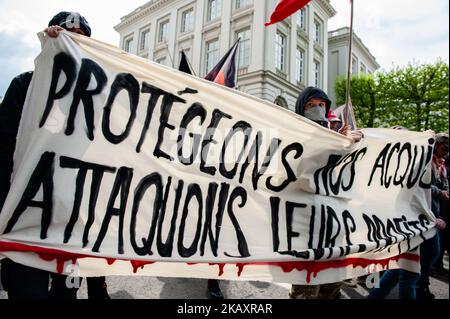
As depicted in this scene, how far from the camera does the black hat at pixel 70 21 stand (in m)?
1.68

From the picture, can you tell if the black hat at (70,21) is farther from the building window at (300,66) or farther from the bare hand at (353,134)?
the building window at (300,66)

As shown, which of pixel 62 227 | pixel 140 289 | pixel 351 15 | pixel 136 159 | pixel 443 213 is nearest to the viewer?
pixel 62 227

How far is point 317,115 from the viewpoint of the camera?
2.45m

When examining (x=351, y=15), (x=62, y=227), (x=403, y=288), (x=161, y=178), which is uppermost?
(x=351, y=15)

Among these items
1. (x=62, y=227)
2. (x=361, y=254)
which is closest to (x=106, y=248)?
(x=62, y=227)

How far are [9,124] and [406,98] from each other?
22251 mm

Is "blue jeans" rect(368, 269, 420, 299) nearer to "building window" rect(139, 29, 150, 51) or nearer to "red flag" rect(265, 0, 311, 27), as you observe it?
"red flag" rect(265, 0, 311, 27)

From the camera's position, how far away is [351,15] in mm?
2434

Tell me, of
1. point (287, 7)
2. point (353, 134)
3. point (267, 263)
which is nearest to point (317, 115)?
point (353, 134)

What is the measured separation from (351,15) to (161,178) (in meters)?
2.04

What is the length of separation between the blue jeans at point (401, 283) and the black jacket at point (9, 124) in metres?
2.83

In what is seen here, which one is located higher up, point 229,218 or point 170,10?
point 170,10

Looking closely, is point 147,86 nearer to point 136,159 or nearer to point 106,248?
point 136,159

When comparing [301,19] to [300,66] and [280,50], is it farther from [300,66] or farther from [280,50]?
[300,66]
